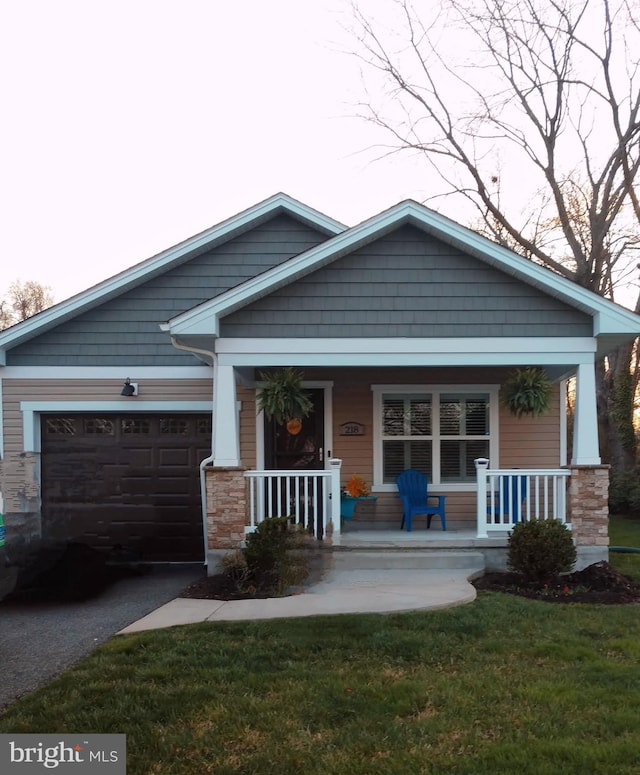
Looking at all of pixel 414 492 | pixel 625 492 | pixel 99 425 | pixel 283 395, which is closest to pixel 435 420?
pixel 414 492

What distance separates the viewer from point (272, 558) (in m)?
8.05

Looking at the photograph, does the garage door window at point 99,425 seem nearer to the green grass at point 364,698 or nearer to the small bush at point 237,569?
the small bush at point 237,569

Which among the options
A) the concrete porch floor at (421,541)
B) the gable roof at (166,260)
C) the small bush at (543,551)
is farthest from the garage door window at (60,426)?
the small bush at (543,551)

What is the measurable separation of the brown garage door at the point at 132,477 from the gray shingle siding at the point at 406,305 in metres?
2.76

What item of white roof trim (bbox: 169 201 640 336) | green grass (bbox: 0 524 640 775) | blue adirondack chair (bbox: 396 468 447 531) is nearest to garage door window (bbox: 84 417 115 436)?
white roof trim (bbox: 169 201 640 336)

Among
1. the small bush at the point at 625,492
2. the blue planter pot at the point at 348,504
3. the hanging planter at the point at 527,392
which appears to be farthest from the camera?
the small bush at the point at 625,492

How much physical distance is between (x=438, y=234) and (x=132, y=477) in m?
5.53

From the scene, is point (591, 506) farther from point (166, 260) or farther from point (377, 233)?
point (166, 260)

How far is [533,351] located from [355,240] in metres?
2.43

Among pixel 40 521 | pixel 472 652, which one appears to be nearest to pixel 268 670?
pixel 472 652

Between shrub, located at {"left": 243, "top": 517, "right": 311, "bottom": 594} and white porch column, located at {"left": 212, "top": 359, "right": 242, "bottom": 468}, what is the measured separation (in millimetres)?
911

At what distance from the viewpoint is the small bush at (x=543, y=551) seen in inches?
308

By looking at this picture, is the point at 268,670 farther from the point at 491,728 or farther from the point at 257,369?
the point at 257,369

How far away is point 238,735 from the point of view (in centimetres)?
401
